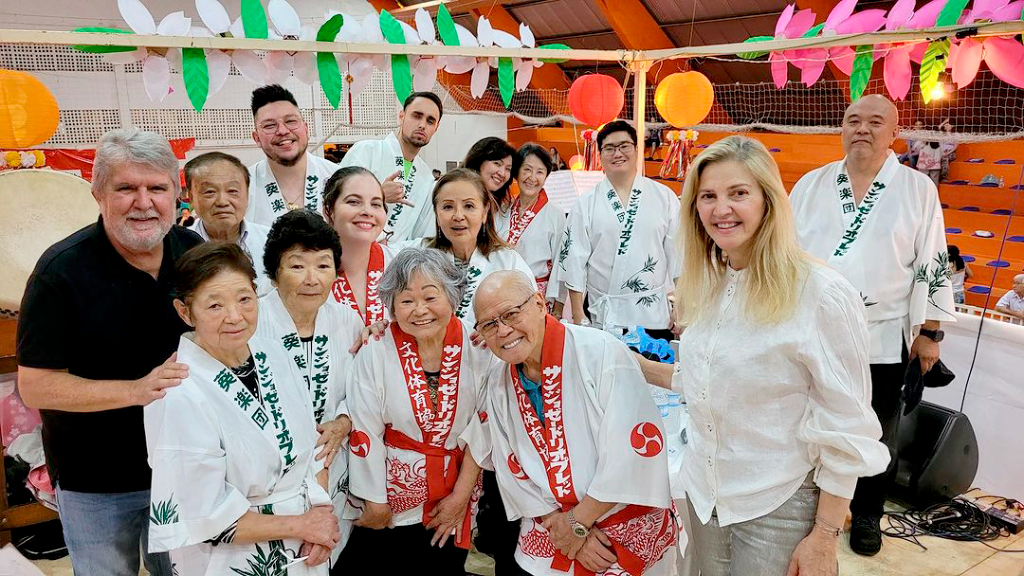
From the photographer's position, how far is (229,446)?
5.28ft

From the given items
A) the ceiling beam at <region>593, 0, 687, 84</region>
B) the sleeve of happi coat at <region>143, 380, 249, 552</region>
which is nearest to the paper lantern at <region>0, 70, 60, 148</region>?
the sleeve of happi coat at <region>143, 380, 249, 552</region>

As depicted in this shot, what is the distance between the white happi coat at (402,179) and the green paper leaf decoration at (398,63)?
12.2 inches

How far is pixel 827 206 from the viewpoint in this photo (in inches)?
110

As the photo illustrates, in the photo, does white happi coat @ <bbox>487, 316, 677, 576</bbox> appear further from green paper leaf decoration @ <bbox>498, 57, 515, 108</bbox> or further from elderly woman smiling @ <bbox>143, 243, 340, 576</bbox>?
green paper leaf decoration @ <bbox>498, 57, 515, 108</bbox>

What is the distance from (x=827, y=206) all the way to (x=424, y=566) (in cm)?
199

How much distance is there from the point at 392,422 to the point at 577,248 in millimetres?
1752

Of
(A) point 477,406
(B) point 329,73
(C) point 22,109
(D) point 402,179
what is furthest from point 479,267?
(C) point 22,109

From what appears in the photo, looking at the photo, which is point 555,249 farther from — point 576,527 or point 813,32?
point 576,527

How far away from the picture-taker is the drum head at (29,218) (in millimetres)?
2779

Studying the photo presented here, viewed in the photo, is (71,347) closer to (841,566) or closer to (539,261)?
(539,261)

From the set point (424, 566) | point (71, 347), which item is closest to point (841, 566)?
point (424, 566)

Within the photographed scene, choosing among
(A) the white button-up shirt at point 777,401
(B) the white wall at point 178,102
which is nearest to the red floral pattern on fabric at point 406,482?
(A) the white button-up shirt at point 777,401

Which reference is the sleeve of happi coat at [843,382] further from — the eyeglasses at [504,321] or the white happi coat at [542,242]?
the white happi coat at [542,242]

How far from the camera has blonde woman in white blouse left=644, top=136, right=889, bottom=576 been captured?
1.43 m
